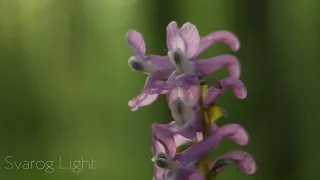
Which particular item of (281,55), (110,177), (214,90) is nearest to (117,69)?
(110,177)

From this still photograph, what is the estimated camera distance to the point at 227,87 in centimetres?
67

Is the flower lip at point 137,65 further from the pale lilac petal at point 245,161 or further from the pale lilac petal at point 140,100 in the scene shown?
the pale lilac petal at point 245,161

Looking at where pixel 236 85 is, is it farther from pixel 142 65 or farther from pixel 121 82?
pixel 121 82

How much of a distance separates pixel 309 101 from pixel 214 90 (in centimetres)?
87

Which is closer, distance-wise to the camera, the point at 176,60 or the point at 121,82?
the point at 176,60

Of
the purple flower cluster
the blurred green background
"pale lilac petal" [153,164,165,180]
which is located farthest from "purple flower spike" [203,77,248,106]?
the blurred green background

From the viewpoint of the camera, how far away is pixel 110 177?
1452mm

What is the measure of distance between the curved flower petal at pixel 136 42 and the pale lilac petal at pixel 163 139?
11 centimetres

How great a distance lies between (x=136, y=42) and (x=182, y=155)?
0.55 feet

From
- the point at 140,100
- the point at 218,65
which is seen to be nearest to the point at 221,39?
the point at 218,65

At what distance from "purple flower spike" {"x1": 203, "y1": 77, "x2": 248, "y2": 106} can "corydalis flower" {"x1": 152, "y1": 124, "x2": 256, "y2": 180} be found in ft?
0.14

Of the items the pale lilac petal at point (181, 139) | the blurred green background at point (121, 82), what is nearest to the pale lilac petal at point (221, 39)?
the pale lilac petal at point (181, 139)

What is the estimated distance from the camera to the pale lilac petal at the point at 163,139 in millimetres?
640

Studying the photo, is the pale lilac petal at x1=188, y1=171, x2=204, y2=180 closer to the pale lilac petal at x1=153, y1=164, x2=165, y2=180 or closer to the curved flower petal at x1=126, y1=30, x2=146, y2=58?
the pale lilac petal at x1=153, y1=164, x2=165, y2=180
